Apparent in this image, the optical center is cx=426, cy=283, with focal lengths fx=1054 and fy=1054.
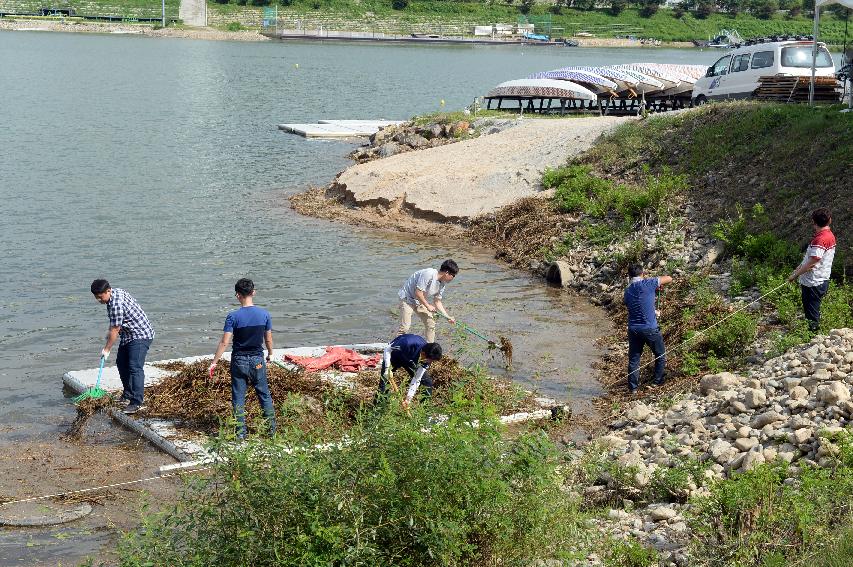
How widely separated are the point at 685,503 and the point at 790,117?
47.5 ft

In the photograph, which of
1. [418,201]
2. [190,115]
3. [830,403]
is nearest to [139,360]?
[830,403]

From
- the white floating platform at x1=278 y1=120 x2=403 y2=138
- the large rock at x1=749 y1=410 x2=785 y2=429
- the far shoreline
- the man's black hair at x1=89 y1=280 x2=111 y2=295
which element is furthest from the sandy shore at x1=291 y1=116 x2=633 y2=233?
the far shoreline

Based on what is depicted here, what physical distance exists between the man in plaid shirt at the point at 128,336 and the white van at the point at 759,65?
21112 millimetres

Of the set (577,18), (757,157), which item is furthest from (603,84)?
(577,18)

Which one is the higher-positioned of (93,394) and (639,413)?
(639,413)

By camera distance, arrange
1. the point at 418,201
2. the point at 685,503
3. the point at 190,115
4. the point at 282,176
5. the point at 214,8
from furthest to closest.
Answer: the point at 214,8 < the point at 190,115 < the point at 282,176 < the point at 418,201 < the point at 685,503

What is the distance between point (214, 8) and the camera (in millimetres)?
112562

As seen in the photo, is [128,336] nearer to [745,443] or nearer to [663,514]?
[663,514]

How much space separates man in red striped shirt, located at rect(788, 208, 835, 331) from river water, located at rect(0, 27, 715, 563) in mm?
3096

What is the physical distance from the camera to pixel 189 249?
22203 mm

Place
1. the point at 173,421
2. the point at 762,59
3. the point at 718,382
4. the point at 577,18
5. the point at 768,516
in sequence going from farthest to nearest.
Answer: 1. the point at 577,18
2. the point at 762,59
3. the point at 718,382
4. the point at 173,421
5. the point at 768,516

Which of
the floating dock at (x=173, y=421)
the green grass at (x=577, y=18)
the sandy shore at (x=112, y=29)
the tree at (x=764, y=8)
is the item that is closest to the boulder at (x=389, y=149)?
the floating dock at (x=173, y=421)

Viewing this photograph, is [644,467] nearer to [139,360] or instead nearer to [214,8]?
[139,360]

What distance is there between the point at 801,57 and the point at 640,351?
17.7 meters
